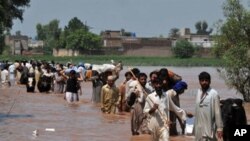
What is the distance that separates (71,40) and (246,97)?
10382cm

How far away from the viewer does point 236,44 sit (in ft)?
102

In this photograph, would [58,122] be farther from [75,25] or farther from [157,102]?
[75,25]

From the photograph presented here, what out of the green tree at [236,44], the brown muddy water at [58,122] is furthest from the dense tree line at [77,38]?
the brown muddy water at [58,122]

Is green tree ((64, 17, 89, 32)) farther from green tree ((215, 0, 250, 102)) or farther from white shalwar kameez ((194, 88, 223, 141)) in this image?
white shalwar kameez ((194, 88, 223, 141))

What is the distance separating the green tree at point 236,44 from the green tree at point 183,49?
3876 inches

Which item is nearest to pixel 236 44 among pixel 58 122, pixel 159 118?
pixel 58 122

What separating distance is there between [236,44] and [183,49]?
328ft

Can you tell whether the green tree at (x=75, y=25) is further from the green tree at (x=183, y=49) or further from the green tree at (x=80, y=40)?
the green tree at (x=183, y=49)

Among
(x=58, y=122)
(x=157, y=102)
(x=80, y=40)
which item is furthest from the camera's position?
(x=80, y=40)

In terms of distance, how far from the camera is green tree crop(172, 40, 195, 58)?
13025 centimetres

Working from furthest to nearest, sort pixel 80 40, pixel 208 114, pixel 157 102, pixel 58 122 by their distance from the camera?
pixel 80 40 → pixel 58 122 → pixel 157 102 → pixel 208 114

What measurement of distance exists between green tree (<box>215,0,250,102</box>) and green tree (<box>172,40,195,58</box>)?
323ft

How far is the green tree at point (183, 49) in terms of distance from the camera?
130250 mm

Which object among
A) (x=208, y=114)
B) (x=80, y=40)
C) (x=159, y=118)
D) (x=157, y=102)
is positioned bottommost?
(x=159, y=118)
